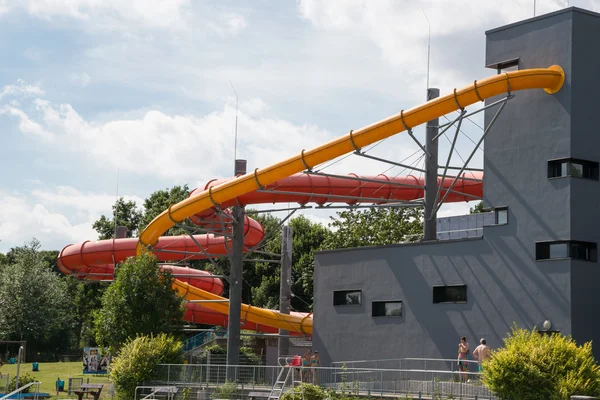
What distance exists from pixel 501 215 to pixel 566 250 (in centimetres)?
287

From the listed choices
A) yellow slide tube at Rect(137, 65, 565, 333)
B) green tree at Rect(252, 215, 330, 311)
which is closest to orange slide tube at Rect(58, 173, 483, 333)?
yellow slide tube at Rect(137, 65, 565, 333)

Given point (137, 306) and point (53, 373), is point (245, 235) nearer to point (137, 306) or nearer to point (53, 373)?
point (137, 306)

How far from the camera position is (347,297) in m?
34.2

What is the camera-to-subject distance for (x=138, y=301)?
38.7 m

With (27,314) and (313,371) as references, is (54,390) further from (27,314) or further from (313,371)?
(27,314)

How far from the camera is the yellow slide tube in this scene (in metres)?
28.4

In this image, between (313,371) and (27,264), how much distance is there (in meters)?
51.6

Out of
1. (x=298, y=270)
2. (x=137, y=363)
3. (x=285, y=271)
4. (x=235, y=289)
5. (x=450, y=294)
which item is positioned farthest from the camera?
(x=298, y=270)

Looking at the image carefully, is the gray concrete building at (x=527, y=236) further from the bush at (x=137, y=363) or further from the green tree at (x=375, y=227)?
the green tree at (x=375, y=227)

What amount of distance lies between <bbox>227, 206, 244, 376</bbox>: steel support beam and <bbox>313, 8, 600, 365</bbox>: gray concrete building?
867 cm

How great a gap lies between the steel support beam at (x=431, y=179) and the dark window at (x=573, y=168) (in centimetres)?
534

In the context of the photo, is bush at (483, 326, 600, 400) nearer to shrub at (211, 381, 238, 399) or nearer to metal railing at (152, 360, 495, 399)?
metal railing at (152, 360, 495, 399)

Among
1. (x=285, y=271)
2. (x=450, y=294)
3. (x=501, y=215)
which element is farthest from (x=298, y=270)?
(x=501, y=215)

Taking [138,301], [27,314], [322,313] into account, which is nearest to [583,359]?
[322,313]
